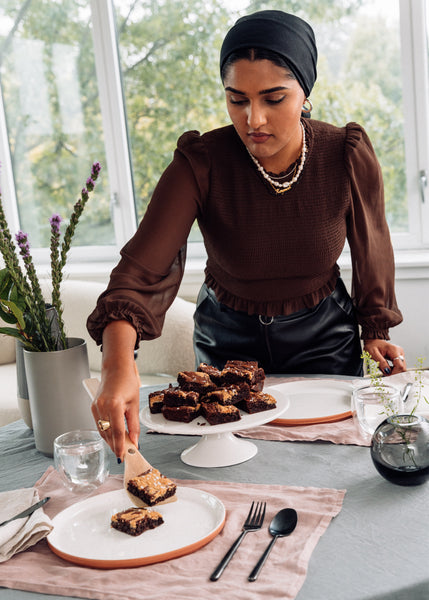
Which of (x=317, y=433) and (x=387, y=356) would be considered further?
(x=387, y=356)

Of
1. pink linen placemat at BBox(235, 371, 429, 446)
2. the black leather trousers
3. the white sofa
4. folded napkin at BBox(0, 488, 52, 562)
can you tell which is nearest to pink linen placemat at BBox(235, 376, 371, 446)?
pink linen placemat at BBox(235, 371, 429, 446)

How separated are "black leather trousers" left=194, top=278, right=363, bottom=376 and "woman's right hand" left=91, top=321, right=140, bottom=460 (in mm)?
411

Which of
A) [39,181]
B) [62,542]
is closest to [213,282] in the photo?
[62,542]

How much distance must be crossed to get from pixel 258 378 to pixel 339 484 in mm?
299

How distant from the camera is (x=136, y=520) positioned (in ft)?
3.24

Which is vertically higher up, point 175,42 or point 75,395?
point 175,42

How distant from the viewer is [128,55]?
3.75 meters

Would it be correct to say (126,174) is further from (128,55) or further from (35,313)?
(35,313)

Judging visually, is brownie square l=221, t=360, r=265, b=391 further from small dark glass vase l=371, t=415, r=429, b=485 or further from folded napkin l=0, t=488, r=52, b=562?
folded napkin l=0, t=488, r=52, b=562

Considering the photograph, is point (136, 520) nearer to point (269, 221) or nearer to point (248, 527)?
point (248, 527)

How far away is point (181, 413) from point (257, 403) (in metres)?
0.14

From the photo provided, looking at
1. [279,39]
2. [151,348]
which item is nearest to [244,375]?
[279,39]

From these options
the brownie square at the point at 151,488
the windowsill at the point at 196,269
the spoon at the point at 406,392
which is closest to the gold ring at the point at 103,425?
the brownie square at the point at 151,488

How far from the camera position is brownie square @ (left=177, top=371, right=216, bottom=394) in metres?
1.31
